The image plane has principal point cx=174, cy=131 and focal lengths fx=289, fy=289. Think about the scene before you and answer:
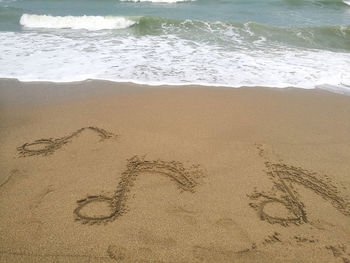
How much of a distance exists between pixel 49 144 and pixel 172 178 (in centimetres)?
159

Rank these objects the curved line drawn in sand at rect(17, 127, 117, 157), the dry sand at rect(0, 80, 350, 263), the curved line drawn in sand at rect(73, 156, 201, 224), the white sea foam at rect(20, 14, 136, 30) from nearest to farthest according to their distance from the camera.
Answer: the dry sand at rect(0, 80, 350, 263) < the curved line drawn in sand at rect(73, 156, 201, 224) < the curved line drawn in sand at rect(17, 127, 117, 157) < the white sea foam at rect(20, 14, 136, 30)

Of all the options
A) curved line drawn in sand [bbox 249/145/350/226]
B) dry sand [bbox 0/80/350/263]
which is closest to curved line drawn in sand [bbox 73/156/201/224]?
dry sand [bbox 0/80/350/263]

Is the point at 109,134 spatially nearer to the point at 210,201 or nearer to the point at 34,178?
the point at 34,178

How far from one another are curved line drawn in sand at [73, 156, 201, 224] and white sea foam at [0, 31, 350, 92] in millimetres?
2452

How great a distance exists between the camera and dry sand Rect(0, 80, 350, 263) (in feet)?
7.47

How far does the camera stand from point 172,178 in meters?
2.98

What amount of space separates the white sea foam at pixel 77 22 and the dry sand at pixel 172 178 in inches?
255

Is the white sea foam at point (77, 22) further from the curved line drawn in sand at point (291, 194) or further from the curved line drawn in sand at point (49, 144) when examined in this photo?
the curved line drawn in sand at point (291, 194)

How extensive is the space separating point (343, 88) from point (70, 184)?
492 cm

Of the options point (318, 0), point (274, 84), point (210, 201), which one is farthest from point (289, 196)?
point (318, 0)

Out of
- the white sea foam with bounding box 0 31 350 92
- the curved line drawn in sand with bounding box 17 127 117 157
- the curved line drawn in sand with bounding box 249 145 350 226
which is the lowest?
the curved line drawn in sand with bounding box 249 145 350 226

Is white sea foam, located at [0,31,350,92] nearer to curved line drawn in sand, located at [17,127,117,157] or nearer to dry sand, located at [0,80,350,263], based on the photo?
dry sand, located at [0,80,350,263]

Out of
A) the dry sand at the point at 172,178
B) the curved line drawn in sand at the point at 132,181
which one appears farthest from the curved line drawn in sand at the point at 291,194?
the curved line drawn in sand at the point at 132,181

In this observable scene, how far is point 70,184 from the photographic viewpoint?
285cm
